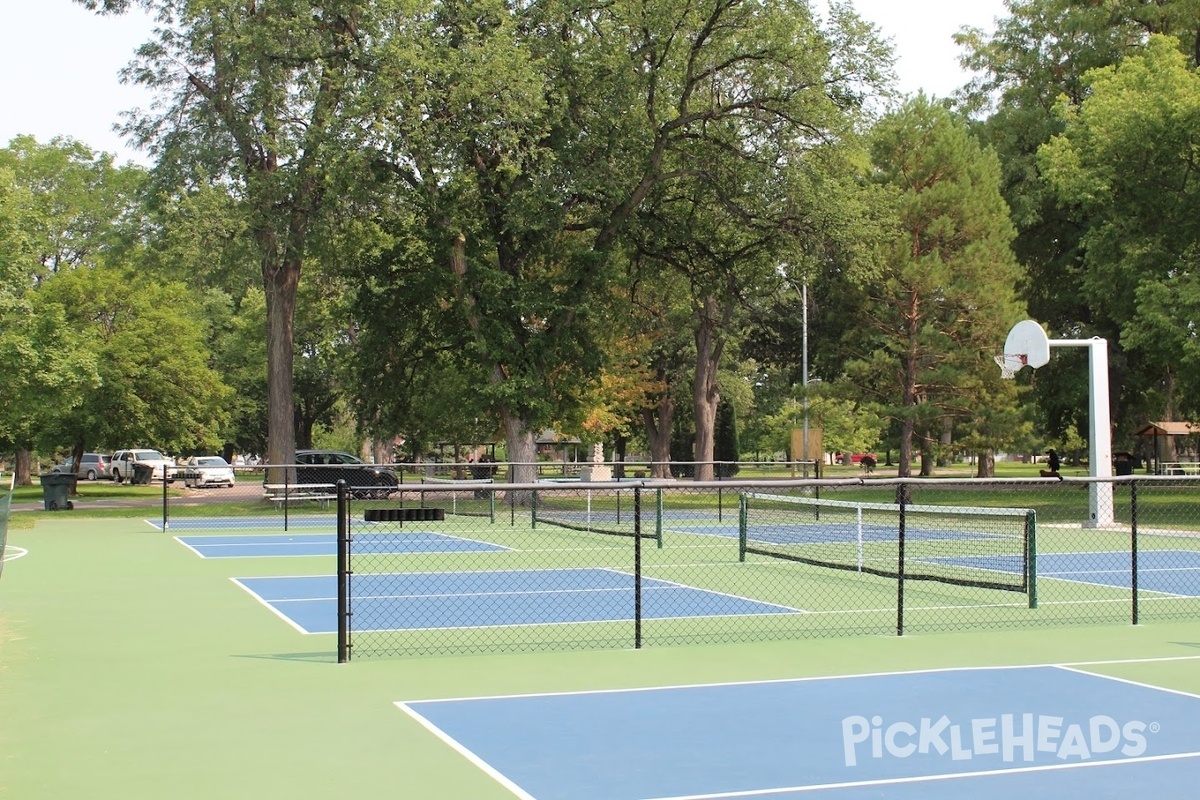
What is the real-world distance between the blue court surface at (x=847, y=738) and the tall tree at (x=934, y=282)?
2794cm

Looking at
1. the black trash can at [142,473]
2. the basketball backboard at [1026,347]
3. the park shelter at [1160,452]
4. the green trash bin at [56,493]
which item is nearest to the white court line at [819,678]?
the basketball backboard at [1026,347]

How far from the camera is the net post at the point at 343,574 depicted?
1059 centimetres

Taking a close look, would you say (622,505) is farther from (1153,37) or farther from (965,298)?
(1153,37)

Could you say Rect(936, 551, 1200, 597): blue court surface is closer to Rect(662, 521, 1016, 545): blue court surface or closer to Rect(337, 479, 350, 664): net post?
Rect(662, 521, 1016, 545): blue court surface

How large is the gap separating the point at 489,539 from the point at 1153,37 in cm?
Answer: 2701

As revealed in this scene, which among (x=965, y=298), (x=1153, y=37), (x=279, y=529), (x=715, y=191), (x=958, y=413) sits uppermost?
(x=1153, y=37)

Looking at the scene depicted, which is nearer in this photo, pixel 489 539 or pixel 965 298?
pixel 489 539

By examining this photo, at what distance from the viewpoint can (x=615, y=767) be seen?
282 inches

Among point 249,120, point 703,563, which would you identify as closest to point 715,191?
point 249,120

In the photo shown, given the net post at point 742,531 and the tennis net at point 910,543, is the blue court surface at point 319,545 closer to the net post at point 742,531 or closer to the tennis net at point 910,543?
the net post at point 742,531

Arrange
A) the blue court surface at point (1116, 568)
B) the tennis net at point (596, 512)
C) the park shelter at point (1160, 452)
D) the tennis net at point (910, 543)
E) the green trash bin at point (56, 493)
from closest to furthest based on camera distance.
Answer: the tennis net at point (910, 543), the blue court surface at point (1116, 568), the tennis net at point (596, 512), the green trash bin at point (56, 493), the park shelter at point (1160, 452)

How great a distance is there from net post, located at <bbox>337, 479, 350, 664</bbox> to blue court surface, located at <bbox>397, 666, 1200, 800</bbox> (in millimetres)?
1982

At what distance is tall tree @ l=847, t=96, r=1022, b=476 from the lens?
36.9 meters

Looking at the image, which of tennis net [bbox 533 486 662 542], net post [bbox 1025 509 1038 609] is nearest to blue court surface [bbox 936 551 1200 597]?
net post [bbox 1025 509 1038 609]
